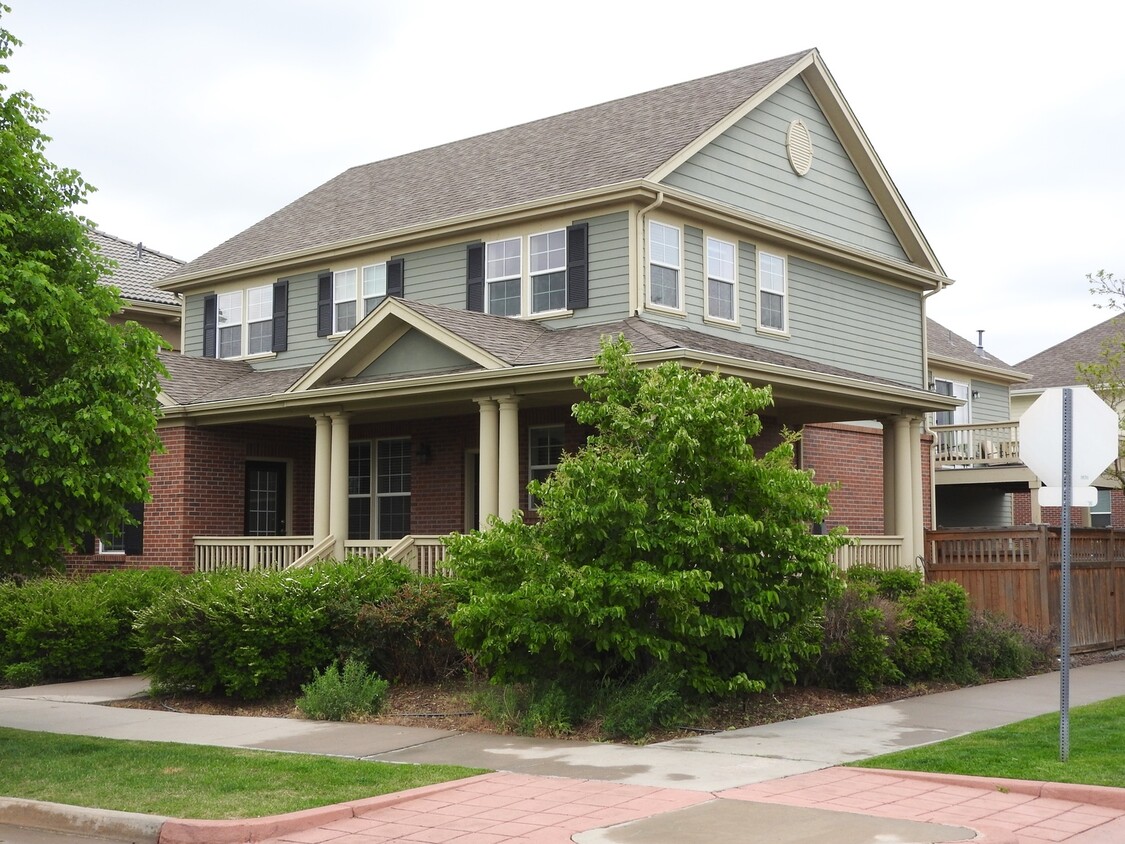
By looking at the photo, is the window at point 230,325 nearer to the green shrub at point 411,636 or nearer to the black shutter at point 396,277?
the black shutter at point 396,277

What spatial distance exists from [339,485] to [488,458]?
8.93ft

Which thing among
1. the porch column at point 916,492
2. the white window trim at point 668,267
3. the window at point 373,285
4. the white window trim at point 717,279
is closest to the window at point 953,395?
the porch column at point 916,492

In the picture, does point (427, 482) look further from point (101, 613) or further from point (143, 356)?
point (143, 356)

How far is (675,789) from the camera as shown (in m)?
8.92

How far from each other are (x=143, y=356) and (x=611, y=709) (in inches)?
218

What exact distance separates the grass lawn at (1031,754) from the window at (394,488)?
1199 cm

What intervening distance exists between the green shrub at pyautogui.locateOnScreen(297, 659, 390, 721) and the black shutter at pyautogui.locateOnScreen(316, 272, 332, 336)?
9.88m

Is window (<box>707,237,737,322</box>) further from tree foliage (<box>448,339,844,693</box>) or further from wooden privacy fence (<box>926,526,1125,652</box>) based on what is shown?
tree foliage (<box>448,339,844,693</box>)

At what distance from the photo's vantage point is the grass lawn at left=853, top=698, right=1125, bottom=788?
9.11m

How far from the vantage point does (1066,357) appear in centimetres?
4134

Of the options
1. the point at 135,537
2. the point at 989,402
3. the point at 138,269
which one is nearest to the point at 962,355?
the point at 989,402

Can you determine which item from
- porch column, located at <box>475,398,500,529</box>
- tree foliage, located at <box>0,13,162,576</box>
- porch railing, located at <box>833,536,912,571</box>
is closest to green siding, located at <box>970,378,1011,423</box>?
porch railing, located at <box>833,536,912,571</box>

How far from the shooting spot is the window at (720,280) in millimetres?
19578

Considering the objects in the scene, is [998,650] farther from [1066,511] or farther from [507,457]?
[1066,511]
